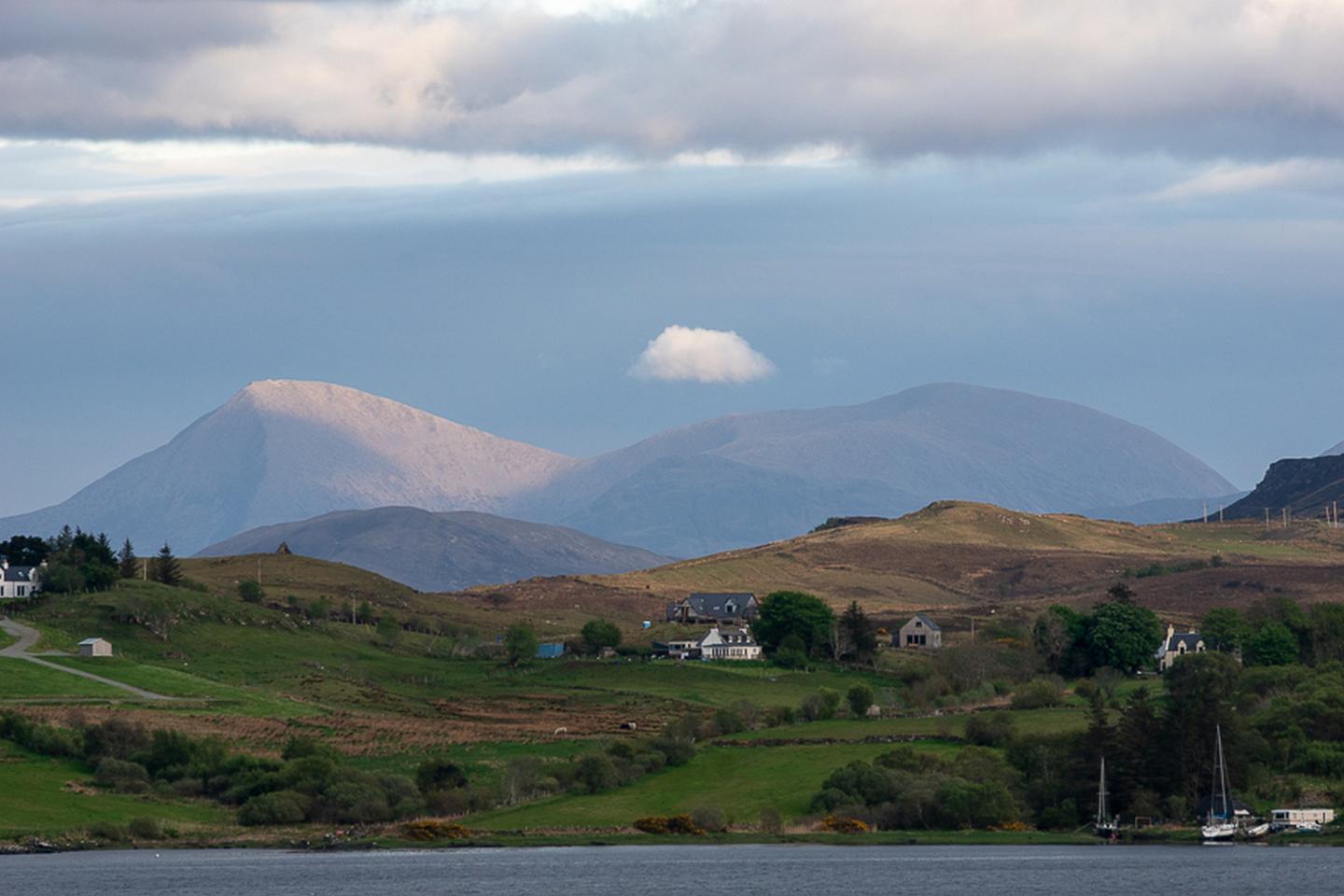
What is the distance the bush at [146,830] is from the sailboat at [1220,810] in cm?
5219

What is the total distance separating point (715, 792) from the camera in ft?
390

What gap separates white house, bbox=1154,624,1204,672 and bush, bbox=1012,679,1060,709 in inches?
950

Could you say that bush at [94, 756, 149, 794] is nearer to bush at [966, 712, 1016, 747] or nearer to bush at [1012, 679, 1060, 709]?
bush at [966, 712, 1016, 747]

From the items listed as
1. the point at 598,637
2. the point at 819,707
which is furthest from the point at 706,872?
the point at 598,637

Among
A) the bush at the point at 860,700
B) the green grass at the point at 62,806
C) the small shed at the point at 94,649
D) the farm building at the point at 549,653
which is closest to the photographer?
the green grass at the point at 62,806

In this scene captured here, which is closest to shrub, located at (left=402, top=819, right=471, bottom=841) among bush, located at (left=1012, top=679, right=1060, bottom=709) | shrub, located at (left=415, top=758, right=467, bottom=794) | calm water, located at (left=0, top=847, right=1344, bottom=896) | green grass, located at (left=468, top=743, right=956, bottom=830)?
calm water, located at (left=0, top=847, right=1344, bottom=896)

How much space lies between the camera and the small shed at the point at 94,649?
165 metres

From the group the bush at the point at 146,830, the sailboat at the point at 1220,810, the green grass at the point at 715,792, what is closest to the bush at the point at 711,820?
the green grass at the point at 715,792

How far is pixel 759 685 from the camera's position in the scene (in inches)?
6545

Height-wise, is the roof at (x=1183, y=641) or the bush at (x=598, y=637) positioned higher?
the bush at (x=598, y=637)

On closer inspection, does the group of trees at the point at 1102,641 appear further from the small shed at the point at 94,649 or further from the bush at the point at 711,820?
the small shed at the point at 94,649

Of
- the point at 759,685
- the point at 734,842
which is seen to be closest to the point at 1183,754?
the point at 734,842

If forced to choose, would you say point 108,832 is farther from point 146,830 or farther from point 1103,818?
point 1103,818

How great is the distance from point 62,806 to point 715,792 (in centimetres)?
3457
